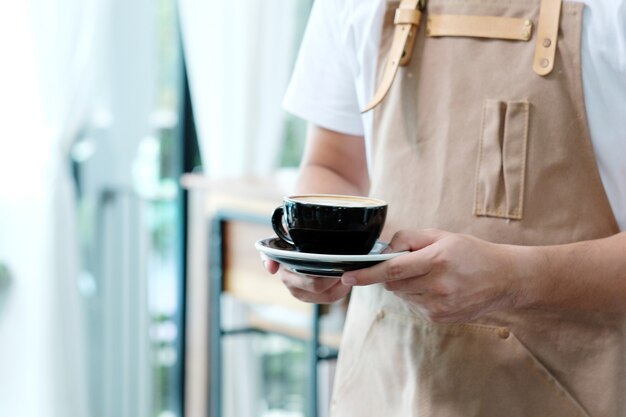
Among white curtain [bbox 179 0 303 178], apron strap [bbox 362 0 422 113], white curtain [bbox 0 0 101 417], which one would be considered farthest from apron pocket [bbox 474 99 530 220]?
white curtain [bbox 179 0 303 178]

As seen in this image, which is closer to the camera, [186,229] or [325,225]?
[325,225]

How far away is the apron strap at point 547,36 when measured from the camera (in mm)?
1113

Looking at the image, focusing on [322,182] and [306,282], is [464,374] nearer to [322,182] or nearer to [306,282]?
[306,282]

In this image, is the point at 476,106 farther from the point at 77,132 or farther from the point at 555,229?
the point at 77,132

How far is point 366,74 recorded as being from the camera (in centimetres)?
126

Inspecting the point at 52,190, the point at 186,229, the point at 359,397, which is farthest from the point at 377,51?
the point at 186,229

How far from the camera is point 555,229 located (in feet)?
3.68

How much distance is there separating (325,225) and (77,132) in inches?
Result: 81.1

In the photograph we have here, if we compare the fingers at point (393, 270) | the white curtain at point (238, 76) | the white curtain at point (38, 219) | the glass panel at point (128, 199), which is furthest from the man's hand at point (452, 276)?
the white curtain at point (238, 76)

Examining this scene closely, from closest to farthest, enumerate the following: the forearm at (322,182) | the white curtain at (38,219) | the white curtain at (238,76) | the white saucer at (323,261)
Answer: the white saucer at (323,261) → the forearm at (322,182) → the white curtain at (38,219) → the white curtain at (238,76)

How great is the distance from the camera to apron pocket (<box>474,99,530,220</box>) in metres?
1.12

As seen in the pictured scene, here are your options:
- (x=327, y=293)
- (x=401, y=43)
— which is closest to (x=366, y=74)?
(x=401, y=43)

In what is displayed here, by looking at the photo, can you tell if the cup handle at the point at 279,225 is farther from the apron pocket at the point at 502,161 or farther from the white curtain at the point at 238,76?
the white curtain at the point at 238,76

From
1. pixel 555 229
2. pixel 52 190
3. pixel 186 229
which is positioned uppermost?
pixel 555 229
